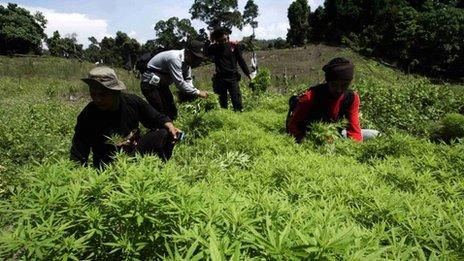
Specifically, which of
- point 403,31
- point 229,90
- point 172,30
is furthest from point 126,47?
point 229,90

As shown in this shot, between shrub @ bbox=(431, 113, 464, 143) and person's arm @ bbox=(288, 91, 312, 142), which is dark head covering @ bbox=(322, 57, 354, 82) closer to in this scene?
person's arm @ bbox=(288, 91, 312, 142)

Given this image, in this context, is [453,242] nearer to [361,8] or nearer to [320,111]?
[320,111]

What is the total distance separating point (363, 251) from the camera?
4.80 feet

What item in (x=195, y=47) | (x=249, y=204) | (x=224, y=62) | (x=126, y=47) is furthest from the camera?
(x=126, y=47)

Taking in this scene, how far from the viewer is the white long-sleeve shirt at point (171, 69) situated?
17.3ft

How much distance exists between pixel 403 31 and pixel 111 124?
101 ft

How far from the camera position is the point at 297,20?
164ft

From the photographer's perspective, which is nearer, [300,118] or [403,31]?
[300,118]

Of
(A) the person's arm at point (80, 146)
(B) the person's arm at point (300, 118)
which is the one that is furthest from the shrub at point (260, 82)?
(A) the person's arm at point (80, 146)

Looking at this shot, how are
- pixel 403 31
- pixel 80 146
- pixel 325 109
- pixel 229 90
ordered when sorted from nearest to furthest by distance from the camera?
pixel 80 146
pixel 325 109
pixel 229 90
pixel 403 31

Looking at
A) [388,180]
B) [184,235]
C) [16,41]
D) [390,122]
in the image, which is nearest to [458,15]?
[390,122]

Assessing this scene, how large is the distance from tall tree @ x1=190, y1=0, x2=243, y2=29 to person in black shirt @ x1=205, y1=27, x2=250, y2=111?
55.8m

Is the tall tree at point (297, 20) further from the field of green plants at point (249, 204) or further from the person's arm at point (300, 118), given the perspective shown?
the field of green plants at point (249, 204)

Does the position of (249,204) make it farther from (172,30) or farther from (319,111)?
(172,30)
